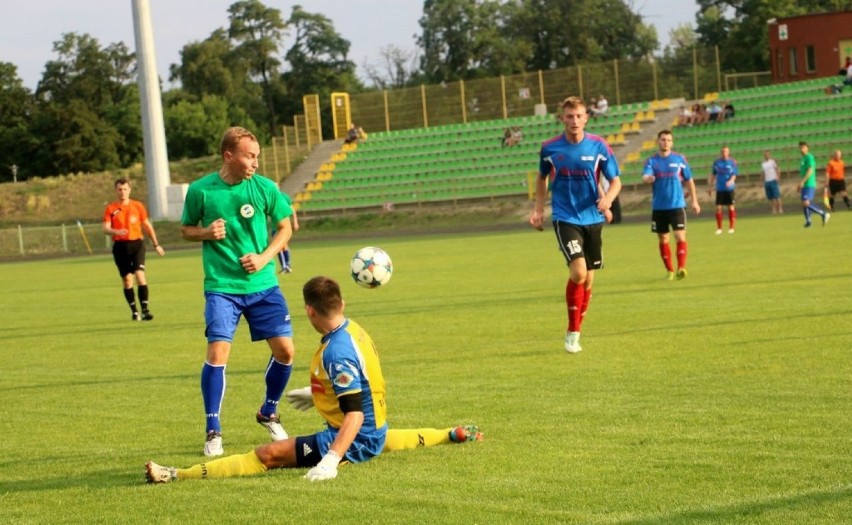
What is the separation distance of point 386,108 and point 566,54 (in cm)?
2609

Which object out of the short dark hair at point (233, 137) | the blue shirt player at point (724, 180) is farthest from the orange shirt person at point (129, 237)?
the blue shirt player at point (724, 180)

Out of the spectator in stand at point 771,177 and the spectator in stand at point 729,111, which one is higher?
the spectator in stand at point 729,111

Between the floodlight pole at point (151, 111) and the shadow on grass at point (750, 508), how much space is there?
49.7 meters

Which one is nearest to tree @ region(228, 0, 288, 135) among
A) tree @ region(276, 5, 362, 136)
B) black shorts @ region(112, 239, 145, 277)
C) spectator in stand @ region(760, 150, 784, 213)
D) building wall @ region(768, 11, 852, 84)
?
tree @ region(276, 5, 362, 136)

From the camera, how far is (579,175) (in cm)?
1175

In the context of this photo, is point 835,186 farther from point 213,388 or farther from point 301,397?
point 301,397

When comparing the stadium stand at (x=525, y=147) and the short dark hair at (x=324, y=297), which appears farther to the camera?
the stadium stand at (x=525, y=147)

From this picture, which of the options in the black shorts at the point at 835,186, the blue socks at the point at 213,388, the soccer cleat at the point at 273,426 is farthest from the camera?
the black shorts at the point at 835,186

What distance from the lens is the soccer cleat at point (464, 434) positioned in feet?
23.7

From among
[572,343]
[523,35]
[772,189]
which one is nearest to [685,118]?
[772,189]

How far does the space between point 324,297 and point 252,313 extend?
150cm

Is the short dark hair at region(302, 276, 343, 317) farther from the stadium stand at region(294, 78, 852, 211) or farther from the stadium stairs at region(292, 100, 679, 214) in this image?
the stadium stairs at region(292, 100, 679, 214)

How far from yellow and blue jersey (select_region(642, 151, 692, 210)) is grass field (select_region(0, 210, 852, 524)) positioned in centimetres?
115

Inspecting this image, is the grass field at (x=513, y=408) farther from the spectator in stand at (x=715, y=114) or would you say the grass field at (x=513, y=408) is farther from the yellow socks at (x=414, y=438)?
the spectator in stand at (x=715, y=114)
